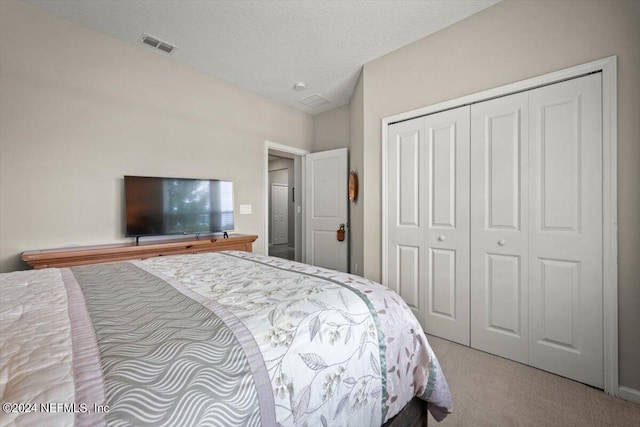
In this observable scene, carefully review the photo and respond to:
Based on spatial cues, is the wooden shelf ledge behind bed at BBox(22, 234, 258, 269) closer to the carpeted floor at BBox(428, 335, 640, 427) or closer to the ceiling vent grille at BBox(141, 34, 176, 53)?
the ceiling vent grille at BBox(141, 34, 176, 53)

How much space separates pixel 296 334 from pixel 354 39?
278 centimetres

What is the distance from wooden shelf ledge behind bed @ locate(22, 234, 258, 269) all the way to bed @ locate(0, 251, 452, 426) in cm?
90

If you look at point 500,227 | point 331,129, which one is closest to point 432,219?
point 500,227

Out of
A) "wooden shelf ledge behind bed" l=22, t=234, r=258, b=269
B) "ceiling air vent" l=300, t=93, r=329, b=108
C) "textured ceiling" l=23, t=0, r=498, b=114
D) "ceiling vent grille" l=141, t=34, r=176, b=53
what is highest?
"ceiling vent grille" l=141, t=34, r=176, b=53

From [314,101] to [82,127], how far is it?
9.00 feet

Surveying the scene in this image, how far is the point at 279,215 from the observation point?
317 inches

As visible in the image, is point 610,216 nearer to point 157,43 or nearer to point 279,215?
point 157,43

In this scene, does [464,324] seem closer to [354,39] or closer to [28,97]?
[354,39]

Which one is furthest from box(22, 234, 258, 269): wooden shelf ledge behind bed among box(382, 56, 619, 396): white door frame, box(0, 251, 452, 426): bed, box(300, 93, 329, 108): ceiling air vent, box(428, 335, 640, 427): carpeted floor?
box(382, 56, 619, 396): white door frame

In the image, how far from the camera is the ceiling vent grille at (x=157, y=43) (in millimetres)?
2650

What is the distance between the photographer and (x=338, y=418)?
817mm

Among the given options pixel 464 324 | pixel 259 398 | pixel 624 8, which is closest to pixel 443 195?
pixel 464 324

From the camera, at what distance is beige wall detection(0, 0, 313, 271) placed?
2.20 metres

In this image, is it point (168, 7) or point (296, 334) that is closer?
point (296, 334)
